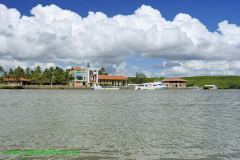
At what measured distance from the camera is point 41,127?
37312 mm

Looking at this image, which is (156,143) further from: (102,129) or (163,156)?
(102,129)

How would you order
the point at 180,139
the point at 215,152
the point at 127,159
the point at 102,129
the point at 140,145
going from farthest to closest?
1. the point at 102,129
2. the point at 180,139
3. the point at 140,145
4. the point at 215,152
5. the point at 127,159

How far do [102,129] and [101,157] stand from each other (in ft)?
42.6

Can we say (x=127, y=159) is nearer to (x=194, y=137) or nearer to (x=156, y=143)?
(x=156, y=143)

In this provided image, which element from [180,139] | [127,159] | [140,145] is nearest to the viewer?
[127,159]

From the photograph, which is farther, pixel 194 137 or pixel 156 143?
pixel 194 137

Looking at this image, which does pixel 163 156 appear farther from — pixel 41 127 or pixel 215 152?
pixel 41 127

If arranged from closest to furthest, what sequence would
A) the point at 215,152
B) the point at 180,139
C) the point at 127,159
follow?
1. the point at 127,159
2. the point at 215,152
3. the point at 180,139

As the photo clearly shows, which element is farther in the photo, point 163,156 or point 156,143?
point 156,143

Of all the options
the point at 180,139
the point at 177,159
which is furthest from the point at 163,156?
the point at 180,139

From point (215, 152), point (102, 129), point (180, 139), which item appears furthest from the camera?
point (102, 129)

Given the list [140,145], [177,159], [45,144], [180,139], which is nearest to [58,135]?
[45,144]

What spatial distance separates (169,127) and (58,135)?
12.3 m

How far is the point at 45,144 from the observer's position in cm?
2750
